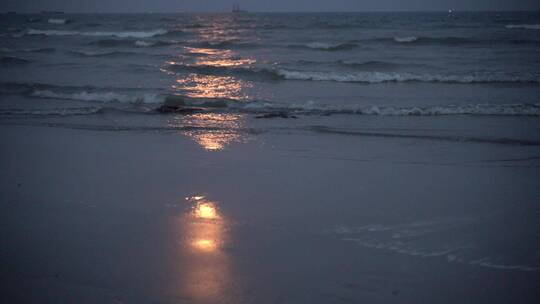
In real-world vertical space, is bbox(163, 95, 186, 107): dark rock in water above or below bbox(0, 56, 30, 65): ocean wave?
below

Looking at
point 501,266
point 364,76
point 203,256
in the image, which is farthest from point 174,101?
point 501,266

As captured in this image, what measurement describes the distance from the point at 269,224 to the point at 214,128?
13.7 ft

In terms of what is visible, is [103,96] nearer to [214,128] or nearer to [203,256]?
[214,128]

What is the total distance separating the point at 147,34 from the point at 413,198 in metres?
34.7

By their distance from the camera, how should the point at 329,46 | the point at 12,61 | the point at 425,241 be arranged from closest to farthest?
the point at 425,241
the point at 12,61
the point at 329,46

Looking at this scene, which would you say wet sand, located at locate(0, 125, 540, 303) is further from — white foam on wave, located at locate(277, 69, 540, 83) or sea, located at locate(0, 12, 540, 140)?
white foam on wave, located at locate(277, 69, 540, 83)

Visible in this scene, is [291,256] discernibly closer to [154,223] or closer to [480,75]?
[154,223]

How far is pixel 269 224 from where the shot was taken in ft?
13.5

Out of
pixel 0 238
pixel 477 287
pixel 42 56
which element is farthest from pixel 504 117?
pixel 42 56

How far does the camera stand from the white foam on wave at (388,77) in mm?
13391

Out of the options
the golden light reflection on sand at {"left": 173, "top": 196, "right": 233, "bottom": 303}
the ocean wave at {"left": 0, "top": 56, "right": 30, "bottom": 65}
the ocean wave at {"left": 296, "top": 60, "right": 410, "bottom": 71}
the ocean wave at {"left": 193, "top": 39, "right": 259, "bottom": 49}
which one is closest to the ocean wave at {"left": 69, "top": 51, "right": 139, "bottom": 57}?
the ocean wave at {"left": 0, "top": 56, "right": 30, "bottom": 65}

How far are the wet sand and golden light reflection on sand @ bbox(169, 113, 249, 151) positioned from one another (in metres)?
0.38

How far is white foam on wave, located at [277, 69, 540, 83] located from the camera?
43.9ft

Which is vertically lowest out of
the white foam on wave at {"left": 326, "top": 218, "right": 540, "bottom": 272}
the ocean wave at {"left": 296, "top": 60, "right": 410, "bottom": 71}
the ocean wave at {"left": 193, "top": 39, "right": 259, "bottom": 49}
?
the white foam on wave at {"left": 326, "top": 218, "right": 540, "bottom": 272}
